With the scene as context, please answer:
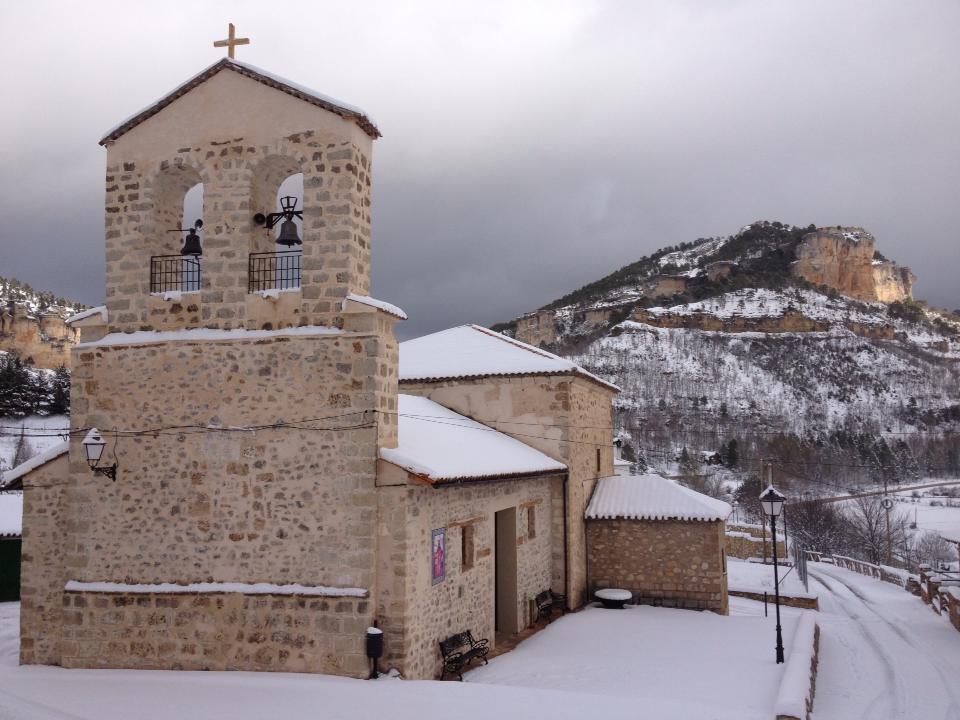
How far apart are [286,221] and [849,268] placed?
127 m

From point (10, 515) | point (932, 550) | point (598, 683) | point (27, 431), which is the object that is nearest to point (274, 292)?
point (598, 683)

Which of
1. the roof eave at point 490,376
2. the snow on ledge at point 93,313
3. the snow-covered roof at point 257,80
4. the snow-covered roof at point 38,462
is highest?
the snow-covered roof at point 257,80

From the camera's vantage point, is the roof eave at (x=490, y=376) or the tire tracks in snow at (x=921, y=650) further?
the roof eave at (x=490, y=376)

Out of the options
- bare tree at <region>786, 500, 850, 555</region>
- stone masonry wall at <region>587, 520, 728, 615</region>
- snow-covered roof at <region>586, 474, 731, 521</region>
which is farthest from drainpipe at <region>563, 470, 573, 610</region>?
bare tree at <region>786, 500, 850, 555</region>

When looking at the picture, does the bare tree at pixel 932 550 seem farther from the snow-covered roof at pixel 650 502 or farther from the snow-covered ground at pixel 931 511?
the snow-covered roof at pixel 650 502

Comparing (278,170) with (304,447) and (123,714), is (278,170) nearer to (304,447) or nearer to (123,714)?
(304,447)

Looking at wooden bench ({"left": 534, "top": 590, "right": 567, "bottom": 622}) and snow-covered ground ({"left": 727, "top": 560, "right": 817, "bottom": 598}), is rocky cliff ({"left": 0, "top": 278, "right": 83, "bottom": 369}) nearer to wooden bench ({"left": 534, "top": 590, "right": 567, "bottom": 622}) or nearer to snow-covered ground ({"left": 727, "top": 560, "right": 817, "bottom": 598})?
snow-covered ground ({"left": 727, "top": 560, "right": 817, "bottom": 598})

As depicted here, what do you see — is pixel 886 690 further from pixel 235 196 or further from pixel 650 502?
pixel 235 196

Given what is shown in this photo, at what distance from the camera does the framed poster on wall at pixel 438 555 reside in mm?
9664

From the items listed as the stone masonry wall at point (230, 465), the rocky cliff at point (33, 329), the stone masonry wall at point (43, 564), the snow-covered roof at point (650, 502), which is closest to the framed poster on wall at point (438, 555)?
the stone masonry wall at point (230, 465)

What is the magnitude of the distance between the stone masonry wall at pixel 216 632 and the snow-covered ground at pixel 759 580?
1641 centimetres

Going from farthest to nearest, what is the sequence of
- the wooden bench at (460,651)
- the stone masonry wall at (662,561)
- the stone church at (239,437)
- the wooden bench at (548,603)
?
the stone masonry wall at (662,561) < the wooden bench at (548,603) < the wooden bench at (460,651) < the stone church at (239,437)

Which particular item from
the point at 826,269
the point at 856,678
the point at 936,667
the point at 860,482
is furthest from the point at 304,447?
the point at 826,269

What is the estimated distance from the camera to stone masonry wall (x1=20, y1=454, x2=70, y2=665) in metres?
9.75
